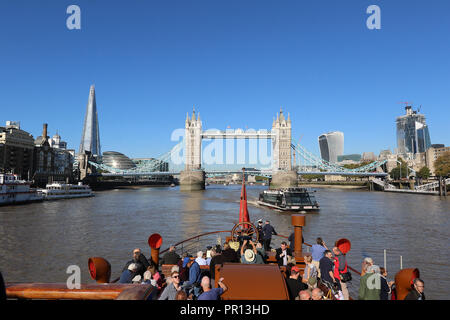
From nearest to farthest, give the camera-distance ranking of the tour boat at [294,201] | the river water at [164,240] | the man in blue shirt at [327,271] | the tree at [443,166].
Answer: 1. the man in blue shirt at [327,271]
2. the river water at [164,240]
3. the tour boat at [294,201]
4. the tree at [443,166]

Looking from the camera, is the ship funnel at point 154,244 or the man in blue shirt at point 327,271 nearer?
the man in blue shirt at point 327,271

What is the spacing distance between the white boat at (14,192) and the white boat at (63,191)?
12.8 feet

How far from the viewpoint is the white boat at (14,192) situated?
4991 centimetres

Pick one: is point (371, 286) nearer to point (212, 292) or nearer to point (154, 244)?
point (212, 292)

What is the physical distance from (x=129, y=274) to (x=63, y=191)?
68.9 meters

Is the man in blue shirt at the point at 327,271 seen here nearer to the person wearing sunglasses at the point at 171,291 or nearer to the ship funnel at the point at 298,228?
the ship funnel at the point at 298,228

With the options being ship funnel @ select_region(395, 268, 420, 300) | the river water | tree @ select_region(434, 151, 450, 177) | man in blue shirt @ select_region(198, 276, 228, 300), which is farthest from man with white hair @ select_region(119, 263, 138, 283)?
tree @ select_region(434, 151, 450, 177)

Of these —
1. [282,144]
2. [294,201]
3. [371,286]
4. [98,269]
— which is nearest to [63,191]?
[294,201]

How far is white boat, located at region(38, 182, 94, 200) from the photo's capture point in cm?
6175

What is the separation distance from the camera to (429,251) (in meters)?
18.1

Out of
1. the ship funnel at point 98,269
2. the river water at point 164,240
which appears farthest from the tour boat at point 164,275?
the river water at point 164,240

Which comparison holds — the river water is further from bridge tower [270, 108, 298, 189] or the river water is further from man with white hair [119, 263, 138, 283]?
bridge tower [270, 108, 298, 189]

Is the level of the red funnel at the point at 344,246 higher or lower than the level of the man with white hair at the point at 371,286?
higher
